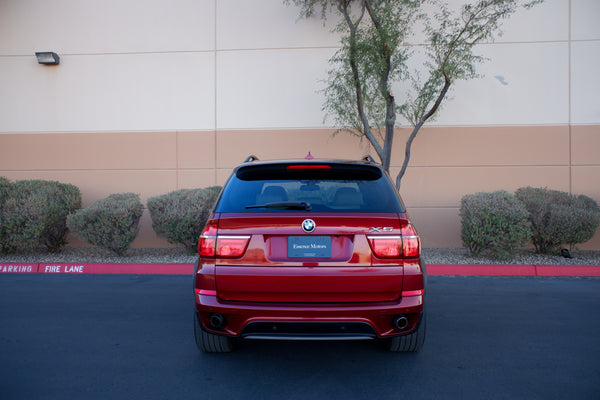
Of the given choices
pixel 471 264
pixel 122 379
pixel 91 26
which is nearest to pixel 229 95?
pixel 91 26

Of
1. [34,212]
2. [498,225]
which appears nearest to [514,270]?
[498,225]

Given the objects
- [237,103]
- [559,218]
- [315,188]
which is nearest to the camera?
[315,188]

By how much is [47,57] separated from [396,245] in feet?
35.2

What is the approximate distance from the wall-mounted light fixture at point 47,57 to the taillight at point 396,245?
34.6 ft

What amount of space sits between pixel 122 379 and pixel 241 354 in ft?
3.15

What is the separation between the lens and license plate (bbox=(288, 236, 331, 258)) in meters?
3.01

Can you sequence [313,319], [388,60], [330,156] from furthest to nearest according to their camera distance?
[330,156]
[388,60]
[313,319]

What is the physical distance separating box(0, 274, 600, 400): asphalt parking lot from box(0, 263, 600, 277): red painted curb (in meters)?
1.71

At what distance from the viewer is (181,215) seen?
837cm

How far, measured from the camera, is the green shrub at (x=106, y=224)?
8.27 metres

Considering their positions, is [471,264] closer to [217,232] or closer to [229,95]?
[217,232]

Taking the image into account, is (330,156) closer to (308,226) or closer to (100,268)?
(100,268)

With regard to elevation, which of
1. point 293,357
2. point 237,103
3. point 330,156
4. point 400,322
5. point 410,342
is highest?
point 237,103

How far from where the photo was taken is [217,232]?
310 cm
